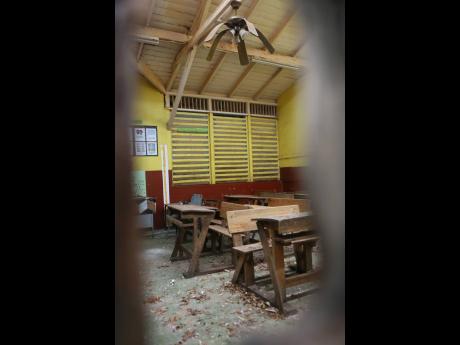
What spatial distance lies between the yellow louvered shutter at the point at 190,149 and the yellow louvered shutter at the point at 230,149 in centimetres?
31

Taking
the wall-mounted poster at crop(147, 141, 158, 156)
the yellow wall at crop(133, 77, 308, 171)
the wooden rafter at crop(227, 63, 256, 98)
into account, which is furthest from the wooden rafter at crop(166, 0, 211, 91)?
the wooden rafter at crop(227, 63, 256, 98)

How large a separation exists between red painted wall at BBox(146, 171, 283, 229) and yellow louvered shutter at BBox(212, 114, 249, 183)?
24cm

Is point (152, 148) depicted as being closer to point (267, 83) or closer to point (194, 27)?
point (194, 27)

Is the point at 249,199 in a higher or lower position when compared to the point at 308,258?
higher

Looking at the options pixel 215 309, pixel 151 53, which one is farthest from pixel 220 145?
→ pixel 215 309

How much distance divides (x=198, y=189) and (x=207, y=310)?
5048 mm

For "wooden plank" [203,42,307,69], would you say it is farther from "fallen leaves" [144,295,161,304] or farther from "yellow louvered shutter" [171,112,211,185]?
"fallen leaves" [144,295,161,304]

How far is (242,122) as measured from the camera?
8594 mm

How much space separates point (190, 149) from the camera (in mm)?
7789

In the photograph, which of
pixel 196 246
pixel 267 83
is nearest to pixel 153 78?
pixel 267 83
